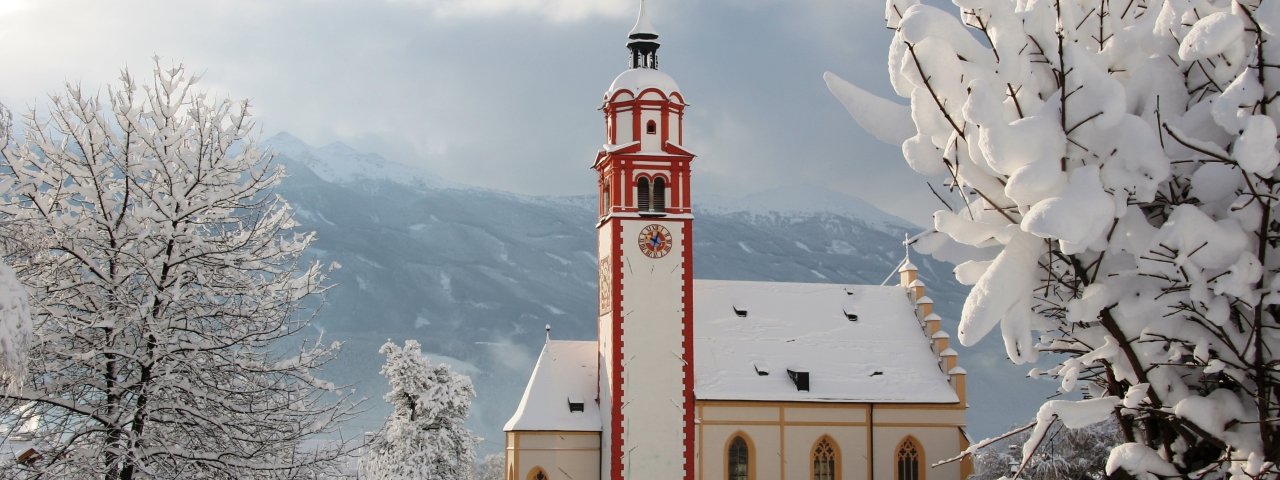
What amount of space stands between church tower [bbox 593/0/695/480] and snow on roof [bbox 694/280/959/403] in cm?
125

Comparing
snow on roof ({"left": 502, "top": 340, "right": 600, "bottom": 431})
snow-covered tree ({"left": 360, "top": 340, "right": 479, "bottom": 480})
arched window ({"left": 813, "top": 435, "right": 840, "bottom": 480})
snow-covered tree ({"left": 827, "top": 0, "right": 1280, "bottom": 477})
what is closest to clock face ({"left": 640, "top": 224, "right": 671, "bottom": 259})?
snow on roof ({"left": 502, "top": 340, "right": 600, "bottom": 431})

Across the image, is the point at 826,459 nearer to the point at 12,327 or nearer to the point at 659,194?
the point at 659,194


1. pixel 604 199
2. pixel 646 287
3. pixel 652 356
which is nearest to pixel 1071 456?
pixel 652 356

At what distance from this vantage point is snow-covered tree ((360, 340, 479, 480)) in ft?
112

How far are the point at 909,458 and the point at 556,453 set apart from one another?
10.3 meters

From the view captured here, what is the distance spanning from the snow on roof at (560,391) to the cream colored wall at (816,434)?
11.2ft

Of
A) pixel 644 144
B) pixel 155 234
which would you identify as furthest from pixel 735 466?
pixel 155 234

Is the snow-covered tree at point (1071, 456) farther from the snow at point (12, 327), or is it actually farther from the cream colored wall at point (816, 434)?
the snow at point (12, 327)

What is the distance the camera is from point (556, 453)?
31.6 metres

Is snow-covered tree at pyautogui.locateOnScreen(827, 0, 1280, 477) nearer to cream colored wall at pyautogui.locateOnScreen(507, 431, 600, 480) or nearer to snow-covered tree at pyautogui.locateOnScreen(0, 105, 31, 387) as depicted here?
snow-covered tree at pyautogui.locateOnScreen(0, 105, 31, 387)

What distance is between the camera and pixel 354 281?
17725cm

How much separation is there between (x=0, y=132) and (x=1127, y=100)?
10.4 meters

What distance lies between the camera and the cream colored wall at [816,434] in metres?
31.7

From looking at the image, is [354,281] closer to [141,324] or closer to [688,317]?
[688,317]
